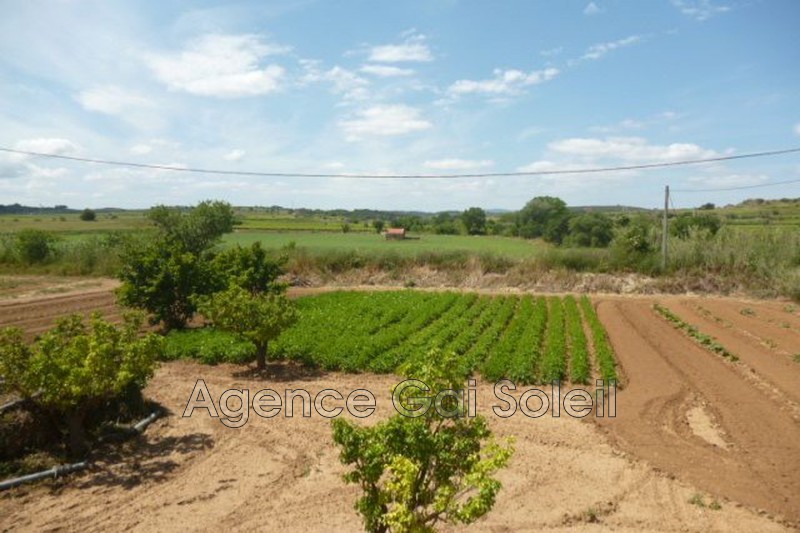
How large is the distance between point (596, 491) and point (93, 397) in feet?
28.1

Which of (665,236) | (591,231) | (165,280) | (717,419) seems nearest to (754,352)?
(717,419)

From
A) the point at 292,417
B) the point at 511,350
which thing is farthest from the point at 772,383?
the point at 292,417

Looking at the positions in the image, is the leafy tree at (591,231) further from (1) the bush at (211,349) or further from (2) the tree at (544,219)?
(1) the bush at (211,349)

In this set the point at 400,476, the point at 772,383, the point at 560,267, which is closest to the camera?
the point at 400,476

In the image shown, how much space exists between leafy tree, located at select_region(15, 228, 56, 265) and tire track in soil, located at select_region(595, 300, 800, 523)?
3821 cm

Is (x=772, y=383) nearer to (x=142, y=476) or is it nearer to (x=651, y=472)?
(x=651, y=472)

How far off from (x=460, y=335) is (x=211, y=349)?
7.82 metres

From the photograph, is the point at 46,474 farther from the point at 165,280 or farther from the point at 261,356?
the point at 165,280

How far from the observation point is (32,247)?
3559 centimetres

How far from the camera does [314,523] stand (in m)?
7.07

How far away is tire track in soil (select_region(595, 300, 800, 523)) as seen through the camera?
8023 mm

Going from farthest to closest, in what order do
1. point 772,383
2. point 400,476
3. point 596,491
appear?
point 772,383 < point 596,491 < point 400,476

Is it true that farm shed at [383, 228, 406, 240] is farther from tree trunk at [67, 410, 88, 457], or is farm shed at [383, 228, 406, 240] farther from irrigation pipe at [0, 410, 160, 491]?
irrigation pipe at [0, 410, 160, 491]

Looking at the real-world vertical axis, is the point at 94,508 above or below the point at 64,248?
below
